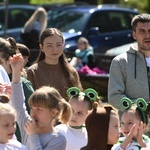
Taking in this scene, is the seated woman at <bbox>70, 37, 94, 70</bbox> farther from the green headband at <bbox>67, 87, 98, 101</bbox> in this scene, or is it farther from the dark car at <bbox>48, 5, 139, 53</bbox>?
the green headband at <bbox>67, 87, 98, 101</bbox>

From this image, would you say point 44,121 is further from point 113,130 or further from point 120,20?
point 120,20

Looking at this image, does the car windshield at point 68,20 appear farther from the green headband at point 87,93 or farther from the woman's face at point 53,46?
the green headband at point 87,93

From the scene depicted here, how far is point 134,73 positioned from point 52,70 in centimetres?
89

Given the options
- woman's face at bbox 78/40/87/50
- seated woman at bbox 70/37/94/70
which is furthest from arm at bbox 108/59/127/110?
woman's face at bbox 78/40/87/50

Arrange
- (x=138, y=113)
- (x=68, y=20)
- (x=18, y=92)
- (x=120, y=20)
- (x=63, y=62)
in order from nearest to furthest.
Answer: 1. (x=18, y=92)
2. (x=138, y=113)
3. (x=63, y=62)
4. (x=68, y=20)
5. (x=120, y=20)

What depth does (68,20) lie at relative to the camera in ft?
55.7

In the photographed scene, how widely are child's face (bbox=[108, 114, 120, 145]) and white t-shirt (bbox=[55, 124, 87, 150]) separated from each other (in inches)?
37.7

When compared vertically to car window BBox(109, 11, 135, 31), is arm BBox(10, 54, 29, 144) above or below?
above

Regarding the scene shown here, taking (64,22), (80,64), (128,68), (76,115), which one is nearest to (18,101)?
(76,115)

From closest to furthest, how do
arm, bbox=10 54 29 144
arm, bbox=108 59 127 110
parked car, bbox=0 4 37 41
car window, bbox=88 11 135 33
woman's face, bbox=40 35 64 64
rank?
1. arm, bbox=10 54 29 144
2. arm, bbox=108 59 127 110
3. woman's face, bbox=40 35 64 64
4. car window, bbox=88 11 135 33
5. parked car, bbox=0 4 37 41

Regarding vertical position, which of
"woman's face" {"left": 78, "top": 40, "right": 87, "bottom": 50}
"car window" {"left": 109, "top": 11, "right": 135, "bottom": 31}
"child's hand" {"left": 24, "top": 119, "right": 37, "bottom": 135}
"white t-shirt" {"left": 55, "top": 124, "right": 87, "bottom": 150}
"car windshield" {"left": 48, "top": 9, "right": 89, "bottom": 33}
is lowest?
"car window" {"left": 109, "top": 11, "right": 135, "bottom": 31}

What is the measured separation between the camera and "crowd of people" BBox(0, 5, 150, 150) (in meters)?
5.36

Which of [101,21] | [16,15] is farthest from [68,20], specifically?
[16,15]

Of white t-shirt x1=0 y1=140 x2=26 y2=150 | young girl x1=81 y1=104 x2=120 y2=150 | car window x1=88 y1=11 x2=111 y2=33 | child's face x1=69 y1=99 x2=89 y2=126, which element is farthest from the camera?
car window x1=88 y1=11 x2=111 y2=33
